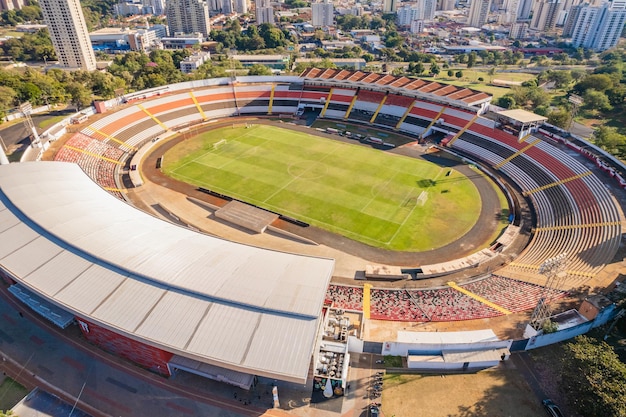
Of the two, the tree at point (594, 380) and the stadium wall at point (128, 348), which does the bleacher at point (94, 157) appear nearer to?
the stadium wall at point (128, 348)

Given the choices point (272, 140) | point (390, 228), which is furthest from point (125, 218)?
point (272, 140)

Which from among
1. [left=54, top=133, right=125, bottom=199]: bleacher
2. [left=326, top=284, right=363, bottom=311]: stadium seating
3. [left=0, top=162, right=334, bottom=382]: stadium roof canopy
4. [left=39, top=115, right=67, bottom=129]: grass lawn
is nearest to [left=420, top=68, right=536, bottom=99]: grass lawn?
[left=326, top=284, right=363, bottom=311]: stadium seating

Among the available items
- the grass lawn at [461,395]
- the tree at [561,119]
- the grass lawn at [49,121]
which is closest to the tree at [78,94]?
the grass lawn at [49,121]

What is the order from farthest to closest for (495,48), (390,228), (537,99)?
1. (495,48)
2. (537,99)
3. (390,228)

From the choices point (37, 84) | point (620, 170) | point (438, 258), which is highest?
point (37, 84)

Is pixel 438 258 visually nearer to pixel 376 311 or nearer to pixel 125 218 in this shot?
pixel 376 311

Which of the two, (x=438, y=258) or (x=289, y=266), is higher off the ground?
(x=289, y=266)
